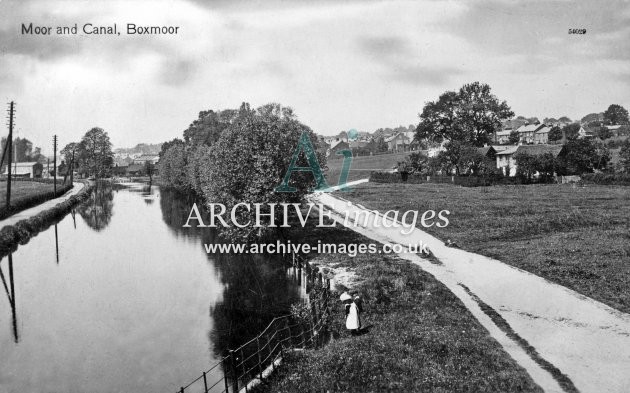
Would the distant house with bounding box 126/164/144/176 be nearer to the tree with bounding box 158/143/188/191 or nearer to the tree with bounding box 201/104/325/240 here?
the tree with bounding box 158/143/188/191

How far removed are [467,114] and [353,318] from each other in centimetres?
7556

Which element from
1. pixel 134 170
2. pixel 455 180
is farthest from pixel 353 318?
pixel 134 170

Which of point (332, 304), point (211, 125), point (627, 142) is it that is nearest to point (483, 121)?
point (627, 142)

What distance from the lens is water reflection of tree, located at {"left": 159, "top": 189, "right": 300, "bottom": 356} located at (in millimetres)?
18234

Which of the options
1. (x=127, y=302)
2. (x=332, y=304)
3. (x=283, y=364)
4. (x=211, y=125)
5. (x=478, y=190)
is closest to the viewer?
(x=283, y=364)

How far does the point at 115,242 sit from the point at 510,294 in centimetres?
2900

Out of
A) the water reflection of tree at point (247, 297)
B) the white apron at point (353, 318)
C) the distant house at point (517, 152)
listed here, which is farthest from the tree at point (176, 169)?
the white apron at point (353, 318)

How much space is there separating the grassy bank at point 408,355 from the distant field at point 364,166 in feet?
202

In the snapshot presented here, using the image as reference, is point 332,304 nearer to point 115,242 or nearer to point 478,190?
point 115,242

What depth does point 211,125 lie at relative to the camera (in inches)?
2921

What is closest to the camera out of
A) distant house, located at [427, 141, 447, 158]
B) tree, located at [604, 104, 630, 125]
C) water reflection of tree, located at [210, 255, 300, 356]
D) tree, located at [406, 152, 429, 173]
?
water reflection of tree, located at [210, 255, 300, 356]

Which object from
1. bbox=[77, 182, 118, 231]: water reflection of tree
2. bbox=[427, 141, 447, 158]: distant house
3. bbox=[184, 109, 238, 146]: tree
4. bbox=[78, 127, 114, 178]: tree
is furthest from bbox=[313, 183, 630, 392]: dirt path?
bbox=[78, 127, 114, 178]: tree

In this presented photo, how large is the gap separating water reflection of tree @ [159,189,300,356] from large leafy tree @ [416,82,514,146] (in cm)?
6378

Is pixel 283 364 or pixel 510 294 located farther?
pixel 510 294
